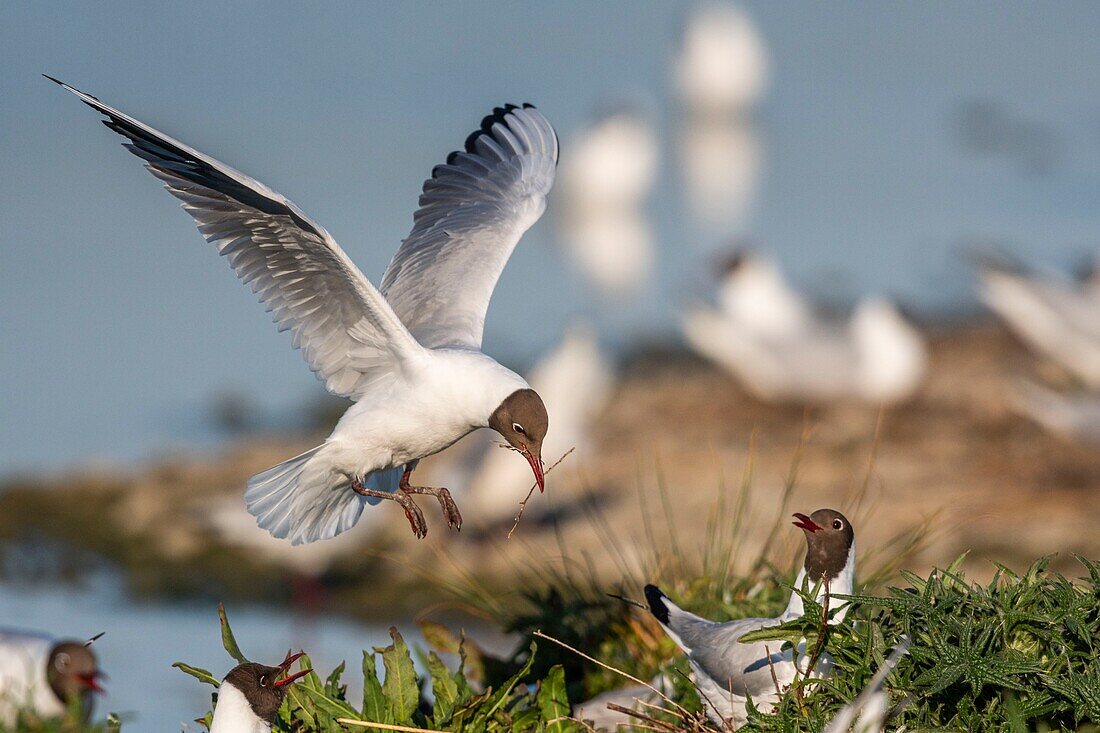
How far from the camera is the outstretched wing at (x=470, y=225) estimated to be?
6180 mm

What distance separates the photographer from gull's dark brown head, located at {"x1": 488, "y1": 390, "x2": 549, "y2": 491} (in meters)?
5.22

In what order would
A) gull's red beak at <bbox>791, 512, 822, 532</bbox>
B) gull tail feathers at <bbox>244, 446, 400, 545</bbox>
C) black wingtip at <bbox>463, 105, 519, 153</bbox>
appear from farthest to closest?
black wingtip at <bbox>463, 105, 519, 153</bbox>
gull tail feathers at <bbox>244, 446, 400, 545</bbox>
gull's red beak at <bbox>791, 512, 822, 532</bbox>

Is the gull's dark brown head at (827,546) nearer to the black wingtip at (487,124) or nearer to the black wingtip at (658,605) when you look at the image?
the black wingtip at (658,605)

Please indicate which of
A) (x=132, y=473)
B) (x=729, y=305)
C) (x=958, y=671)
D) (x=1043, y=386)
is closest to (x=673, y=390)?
(x=729, y=305)

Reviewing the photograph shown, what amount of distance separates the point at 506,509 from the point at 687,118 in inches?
511

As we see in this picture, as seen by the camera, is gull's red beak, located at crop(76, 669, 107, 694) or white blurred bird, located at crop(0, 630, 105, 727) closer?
white blurred bird, located at crop(0, 630, 105, 727)

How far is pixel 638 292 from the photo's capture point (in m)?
18.3

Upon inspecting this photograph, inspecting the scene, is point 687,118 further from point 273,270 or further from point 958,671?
point 958,671

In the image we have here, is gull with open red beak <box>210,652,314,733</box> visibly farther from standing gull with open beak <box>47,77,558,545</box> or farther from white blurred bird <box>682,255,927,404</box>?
white blurred bird <box>682,255,927,404</box>

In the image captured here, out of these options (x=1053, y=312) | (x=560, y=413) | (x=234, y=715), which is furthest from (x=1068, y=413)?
(x=234, y=715)

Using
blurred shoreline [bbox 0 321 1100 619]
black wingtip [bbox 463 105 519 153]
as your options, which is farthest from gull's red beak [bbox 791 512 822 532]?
blurred shoreline [bbox 0 321 1100 619]

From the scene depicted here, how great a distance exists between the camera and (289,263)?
5.43 m

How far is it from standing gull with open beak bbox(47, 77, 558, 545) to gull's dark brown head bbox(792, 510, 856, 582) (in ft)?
3.39

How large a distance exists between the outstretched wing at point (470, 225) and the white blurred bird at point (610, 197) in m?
11.8
